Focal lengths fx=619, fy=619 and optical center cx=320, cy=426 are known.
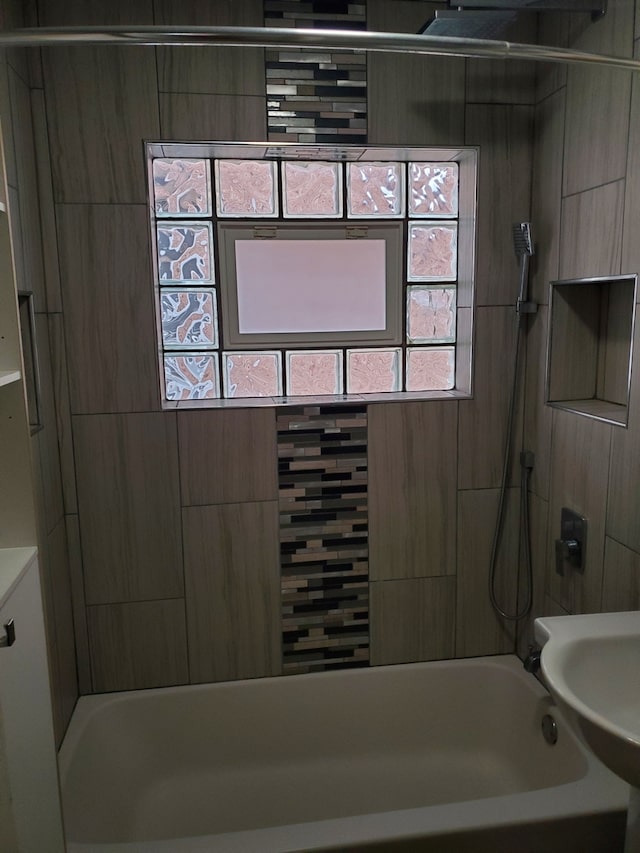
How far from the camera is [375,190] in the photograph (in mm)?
2338

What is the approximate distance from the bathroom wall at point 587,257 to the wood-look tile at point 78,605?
1649mm

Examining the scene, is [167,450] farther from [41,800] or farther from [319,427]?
[41,800]

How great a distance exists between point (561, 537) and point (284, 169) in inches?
64.0

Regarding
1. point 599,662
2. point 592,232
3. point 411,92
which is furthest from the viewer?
point 411,92

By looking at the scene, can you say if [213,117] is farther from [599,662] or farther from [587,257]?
[599,662]

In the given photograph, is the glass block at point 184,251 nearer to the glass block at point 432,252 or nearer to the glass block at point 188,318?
the glass block at point 188,318

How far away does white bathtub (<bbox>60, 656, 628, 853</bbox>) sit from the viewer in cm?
200

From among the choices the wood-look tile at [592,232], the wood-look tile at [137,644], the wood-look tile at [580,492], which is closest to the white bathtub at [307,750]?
the wood-look tile at [137,644]

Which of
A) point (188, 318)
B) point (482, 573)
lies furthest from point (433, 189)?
point (482, 573)

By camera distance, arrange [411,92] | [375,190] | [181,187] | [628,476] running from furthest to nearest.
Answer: [375,190] → [181,187] → [411,92] → [628,476]

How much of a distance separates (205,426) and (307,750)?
125 cm

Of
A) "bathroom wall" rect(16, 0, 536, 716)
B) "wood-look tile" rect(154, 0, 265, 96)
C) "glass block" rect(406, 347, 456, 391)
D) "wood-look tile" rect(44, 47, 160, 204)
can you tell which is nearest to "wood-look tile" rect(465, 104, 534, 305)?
"bathroom wall" rect(16, 0, 536, 716)

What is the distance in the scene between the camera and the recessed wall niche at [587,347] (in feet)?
6.60

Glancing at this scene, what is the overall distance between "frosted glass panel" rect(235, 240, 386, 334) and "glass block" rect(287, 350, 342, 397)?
97 mm
